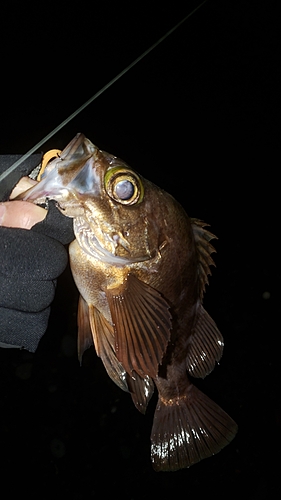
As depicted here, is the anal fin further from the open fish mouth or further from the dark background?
the dark background

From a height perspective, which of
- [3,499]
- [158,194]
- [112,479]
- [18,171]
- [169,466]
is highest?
[158,194]

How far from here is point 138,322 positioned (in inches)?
58.7

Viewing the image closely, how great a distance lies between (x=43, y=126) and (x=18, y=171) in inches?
245

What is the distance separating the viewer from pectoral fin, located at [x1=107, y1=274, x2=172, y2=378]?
147 cm

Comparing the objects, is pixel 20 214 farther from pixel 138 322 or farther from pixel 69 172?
pixel 138 322

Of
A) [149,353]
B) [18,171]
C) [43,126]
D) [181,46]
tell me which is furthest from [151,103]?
[149,353]

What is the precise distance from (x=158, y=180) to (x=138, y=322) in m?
6.36

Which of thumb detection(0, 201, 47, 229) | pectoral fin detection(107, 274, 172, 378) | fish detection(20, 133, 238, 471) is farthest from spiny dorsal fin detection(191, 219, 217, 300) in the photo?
thumb detection(0, 201, 47, 229)

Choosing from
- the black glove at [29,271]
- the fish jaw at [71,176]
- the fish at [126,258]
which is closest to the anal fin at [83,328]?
the fish at [126,258]

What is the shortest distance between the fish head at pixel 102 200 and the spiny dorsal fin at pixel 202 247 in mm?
315

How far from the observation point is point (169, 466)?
1904 mm

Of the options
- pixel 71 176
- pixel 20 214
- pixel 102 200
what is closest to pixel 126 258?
pixel 102 200

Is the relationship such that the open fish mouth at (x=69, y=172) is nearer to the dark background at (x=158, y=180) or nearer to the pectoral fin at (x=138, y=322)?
the pectoral fin at (x=138, y=322)

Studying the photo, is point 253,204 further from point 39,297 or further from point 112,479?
point 39,297
